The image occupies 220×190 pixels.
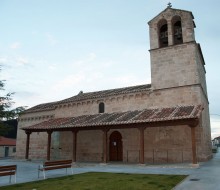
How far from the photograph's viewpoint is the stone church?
17469 mm

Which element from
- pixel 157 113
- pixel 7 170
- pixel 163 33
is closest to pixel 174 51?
pixel 163 33

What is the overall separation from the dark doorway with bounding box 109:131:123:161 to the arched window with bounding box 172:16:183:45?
9791 millimetres

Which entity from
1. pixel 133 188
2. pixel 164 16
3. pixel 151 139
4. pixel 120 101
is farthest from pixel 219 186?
pixel 164 16

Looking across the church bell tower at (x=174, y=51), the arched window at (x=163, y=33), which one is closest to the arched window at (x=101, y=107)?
the church bell tower at (x=174, y=51)

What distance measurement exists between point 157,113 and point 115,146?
551cm

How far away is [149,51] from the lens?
849 inches

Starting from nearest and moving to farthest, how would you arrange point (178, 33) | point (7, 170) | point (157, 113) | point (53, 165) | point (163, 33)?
point (7, 170), point (53, 165), point (157, 113), point (178, 33), point (163, 33)

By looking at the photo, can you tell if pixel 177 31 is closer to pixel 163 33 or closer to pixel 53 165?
pixel 163 33

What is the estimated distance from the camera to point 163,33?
70.9 ft

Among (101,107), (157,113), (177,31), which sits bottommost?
(157,113)

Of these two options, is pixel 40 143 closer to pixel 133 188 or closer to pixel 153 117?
pixel 153 117

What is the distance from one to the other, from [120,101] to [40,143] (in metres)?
11.5

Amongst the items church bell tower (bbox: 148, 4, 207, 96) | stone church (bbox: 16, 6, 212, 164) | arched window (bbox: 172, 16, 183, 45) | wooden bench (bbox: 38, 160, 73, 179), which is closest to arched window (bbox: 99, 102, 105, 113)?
stone church (bbox: 16, 6, 212, 164)

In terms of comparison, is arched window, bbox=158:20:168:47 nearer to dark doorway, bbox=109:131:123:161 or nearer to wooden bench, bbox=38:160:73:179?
dark doorway, bbox=109:131:123:161
